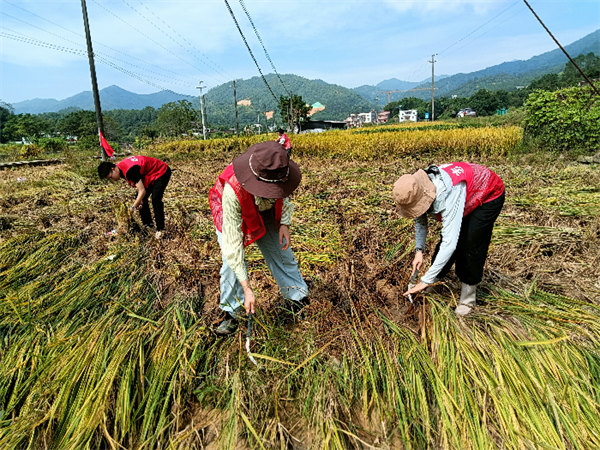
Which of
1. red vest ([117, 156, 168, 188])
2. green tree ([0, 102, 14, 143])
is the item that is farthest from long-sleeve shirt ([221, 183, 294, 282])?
green tree ([0, 102, 14, 143])

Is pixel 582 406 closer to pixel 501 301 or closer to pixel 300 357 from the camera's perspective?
pixel 501 301

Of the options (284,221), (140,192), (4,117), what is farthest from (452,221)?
(4,117)

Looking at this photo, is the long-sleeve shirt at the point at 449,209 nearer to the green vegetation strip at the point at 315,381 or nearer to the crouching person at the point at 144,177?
the green vegetation strip at the point at 315,381

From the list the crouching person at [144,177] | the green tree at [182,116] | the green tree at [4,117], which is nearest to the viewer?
the crouching person at [144,177]

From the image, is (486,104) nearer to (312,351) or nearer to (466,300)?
(466,300)

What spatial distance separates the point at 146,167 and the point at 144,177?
0.11 m

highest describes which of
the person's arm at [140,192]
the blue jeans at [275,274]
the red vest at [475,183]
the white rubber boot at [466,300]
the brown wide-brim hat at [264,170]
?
the brown wide-brim hat at [264,170]

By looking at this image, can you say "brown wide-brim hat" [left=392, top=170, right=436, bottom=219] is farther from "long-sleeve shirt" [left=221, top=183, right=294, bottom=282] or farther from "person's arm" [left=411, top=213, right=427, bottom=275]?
"long-sleeve shirt" [left=221, top=183, right=294, bottom=282]

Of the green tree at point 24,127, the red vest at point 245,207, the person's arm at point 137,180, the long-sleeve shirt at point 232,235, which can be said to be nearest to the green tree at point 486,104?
the person's arm at point 137,180

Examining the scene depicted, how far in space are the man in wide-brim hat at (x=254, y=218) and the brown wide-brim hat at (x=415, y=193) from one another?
540 mm

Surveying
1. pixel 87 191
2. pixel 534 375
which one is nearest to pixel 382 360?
pixel 534 375

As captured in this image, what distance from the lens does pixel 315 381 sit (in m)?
1.64

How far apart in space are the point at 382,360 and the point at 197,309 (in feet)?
4.42

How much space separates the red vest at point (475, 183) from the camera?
173 centimetres
